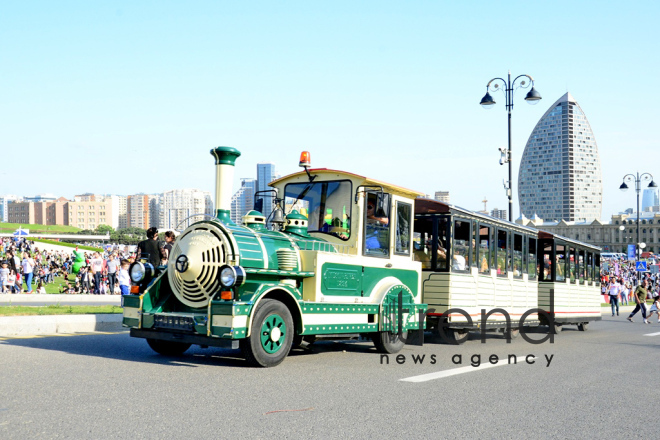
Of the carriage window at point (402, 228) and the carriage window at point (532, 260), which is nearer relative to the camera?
the carriage window at point (402, 228)

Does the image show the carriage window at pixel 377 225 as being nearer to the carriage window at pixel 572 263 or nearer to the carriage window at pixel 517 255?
the carriage window at pixel 517 255

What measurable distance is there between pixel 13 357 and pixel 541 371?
6.84m

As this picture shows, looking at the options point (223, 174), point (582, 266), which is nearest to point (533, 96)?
point (582, 266)

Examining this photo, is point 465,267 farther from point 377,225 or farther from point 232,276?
point 232,276

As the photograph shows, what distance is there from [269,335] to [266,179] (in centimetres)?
414

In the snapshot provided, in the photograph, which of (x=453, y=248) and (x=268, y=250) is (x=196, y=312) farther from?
(x=453, y=248)

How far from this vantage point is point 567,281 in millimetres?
18812

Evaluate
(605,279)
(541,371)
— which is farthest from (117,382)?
(605,279)

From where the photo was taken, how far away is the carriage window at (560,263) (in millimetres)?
18112

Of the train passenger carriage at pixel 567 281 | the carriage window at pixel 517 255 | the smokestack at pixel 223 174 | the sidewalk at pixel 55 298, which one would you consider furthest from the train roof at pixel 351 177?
the sidewalk at pixel 55 298

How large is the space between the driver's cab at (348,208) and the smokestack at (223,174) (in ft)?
4.79

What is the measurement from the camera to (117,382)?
721 centimetres

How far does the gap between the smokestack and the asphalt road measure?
211 centimetres

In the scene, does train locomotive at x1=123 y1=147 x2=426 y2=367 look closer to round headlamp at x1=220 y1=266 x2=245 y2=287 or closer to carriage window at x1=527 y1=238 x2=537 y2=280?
round headlamp at x1=220 y1=266 x2=245 y2=287
